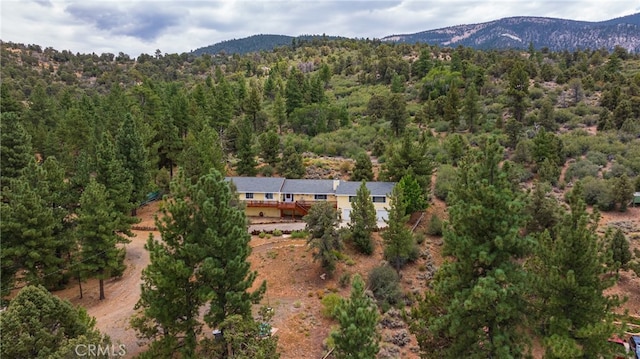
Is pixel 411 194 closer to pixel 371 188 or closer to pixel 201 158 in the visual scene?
pixel 371 188

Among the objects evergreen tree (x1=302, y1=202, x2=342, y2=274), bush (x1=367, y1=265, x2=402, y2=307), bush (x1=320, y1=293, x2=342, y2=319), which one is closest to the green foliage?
bush (x1=320, y1=293, x2=342, y2=319)

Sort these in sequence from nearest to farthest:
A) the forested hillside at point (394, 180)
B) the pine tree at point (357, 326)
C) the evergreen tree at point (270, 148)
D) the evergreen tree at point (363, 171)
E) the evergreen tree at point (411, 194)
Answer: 1. the forested hillside at point (394, 180)
2. the pine tree at point (357, 326)
3. the evergreen tree at point (411, 194)
4. the evergreen tree at point (363, 171)
5. the evergreen tree at point (270, 148)

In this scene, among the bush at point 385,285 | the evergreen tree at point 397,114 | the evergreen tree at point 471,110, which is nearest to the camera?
the bush at point 385,285

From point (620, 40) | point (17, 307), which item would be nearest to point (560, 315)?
point (17, 307)

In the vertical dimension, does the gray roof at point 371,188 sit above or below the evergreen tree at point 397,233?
above

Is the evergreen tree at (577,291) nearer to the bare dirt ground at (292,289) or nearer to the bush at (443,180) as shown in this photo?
the bare dirt ground at (292,289)

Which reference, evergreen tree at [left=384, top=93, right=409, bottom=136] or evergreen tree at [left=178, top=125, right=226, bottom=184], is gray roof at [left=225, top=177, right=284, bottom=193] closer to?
evergreen tree at [left=178, top=125, right=226, bottom=184]

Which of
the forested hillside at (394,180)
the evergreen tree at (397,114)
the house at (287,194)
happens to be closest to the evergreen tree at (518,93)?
the forested hillside at (394,180)
